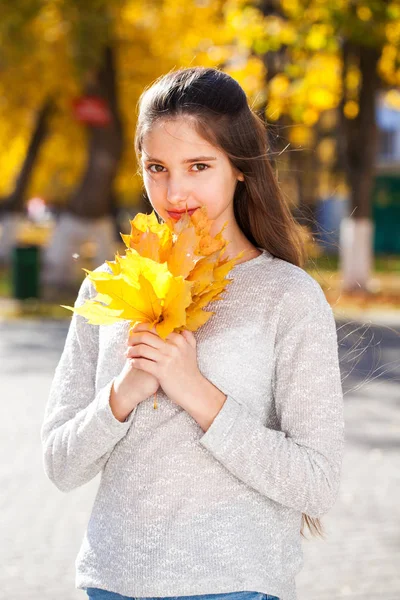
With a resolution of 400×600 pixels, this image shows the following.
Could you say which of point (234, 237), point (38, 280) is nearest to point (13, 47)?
point (38, 280)

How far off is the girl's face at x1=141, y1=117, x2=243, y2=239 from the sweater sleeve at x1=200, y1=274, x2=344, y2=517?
298 millimetres

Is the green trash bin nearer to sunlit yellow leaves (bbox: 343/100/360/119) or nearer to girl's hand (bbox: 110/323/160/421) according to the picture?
sunlit yellow leaves (bbox: 343/100/360/119)

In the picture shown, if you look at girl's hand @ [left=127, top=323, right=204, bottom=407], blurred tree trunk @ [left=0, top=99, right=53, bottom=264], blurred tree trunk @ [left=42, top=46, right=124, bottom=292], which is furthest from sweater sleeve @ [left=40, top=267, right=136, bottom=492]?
blurred tree trunk @ [left=0, top=99, right=53, bottom=264]

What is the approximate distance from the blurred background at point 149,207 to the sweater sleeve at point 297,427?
0.52 meters

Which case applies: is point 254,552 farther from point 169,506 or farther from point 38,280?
point 38,280

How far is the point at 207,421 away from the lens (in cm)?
220

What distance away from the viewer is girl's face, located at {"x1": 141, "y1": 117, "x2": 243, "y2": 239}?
91.9 inches

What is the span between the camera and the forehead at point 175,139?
7.71 feet

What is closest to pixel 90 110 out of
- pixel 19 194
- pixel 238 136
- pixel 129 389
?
pixel 19 194

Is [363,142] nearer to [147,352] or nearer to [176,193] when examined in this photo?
[176,193]

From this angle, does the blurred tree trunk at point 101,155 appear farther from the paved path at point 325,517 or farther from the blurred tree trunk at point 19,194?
the paved path at point 325,517

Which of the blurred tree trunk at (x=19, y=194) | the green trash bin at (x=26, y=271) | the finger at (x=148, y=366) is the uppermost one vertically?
the finger at (x=148, y=366)

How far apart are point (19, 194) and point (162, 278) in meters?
30.3

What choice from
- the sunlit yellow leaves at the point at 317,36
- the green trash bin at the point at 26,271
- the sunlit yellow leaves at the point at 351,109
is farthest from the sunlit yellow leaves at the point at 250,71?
the green trash bin at the point at 26,271
